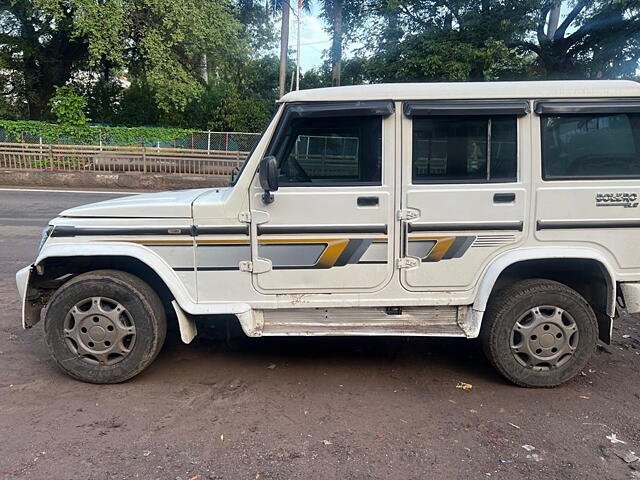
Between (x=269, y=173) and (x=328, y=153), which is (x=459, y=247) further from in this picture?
(x=269, y=173)

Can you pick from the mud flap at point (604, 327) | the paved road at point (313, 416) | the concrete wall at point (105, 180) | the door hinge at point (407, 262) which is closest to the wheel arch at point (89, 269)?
the paved road at point (313, 416)

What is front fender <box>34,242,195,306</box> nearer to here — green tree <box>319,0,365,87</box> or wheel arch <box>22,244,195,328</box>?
wheel arch <box>22,244,195,328</box>

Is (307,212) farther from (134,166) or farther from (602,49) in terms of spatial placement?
(602,49)

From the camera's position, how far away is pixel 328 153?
3727mm

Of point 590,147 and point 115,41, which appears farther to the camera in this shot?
point 115,41

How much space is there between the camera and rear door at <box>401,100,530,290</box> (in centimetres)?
365

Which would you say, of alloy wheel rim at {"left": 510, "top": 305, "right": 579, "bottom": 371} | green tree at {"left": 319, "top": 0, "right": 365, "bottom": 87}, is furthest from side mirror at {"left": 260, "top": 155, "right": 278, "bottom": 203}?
green tree at {"left": 319, "top": 0, "right": 365, "bottom": 87}

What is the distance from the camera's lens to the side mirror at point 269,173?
3.46 m

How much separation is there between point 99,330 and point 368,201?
2.19 m

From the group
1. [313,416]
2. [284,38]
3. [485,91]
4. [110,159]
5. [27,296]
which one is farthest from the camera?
[284,38]

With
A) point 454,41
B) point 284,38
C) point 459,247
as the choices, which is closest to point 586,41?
point 454,41

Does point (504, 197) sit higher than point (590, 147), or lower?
lower

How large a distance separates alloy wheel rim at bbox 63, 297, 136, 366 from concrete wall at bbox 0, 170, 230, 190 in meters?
15.0

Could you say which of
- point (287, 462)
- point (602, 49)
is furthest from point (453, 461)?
point (602, 49)
